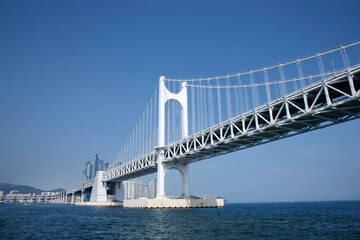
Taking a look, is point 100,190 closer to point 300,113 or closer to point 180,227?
point 180,227

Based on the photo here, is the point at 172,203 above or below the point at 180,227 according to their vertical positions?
above

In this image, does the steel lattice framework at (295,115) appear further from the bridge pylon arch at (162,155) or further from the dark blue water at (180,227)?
the dark blue water at (180,227)

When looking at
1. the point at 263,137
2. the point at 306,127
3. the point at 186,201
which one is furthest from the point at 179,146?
the point at 306,127

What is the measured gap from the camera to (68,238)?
17719 millimetres

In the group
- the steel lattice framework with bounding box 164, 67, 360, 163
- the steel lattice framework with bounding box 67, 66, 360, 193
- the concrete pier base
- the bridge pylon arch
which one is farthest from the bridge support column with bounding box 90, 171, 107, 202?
the steel lattice framework with bounding box 164, 67, 360, 163

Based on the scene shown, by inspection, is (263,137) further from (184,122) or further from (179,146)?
(184,122)

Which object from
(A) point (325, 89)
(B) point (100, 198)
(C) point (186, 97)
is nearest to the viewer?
(A) point (325, 89)

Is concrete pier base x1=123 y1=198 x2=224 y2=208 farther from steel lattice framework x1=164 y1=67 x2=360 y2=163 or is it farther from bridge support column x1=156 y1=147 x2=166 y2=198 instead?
steel lattice framework x1=164 y1=67 x2=360 y2=163

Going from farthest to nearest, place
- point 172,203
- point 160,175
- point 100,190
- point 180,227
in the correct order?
point 100,190
point 160,175
point 172,203
point 180,227

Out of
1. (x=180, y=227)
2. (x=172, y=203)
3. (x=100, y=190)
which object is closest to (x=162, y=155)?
(x=172, y=203)

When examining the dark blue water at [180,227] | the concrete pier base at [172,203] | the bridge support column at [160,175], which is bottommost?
the dark blue water at [180,227]

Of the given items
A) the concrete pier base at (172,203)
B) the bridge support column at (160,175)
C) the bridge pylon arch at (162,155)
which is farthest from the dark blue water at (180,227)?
the bridge pylon arch at (162,155)

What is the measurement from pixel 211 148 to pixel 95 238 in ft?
68.6

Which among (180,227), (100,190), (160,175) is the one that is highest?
(100,190)
